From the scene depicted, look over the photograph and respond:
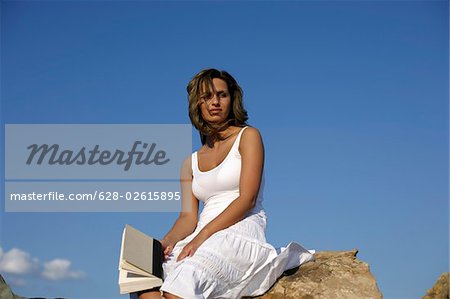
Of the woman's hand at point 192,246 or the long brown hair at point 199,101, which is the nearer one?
the woman's hand at point 192,246

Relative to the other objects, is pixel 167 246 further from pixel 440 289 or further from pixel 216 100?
pixel 440 289

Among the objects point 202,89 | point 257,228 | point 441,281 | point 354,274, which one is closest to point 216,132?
point 202,89

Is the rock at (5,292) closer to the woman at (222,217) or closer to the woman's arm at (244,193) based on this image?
the woman at (222,217)

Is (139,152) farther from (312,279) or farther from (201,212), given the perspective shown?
(312,279)

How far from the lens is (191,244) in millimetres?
4773

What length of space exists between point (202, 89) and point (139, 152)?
3.26 meters

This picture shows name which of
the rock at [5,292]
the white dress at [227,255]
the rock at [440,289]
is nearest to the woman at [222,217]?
the white dress at [227,255]

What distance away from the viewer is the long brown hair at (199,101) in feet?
17.6

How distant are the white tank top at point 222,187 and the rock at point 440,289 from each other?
43.1 ft

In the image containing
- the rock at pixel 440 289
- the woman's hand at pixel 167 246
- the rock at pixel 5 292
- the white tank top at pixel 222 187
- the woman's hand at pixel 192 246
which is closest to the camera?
the woman's hand at pixel 192 246

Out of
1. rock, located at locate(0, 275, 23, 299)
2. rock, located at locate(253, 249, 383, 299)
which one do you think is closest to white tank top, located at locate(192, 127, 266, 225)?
rock, located at locate(253, 249, 383, 299)

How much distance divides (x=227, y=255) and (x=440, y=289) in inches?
554

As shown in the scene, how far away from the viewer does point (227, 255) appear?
4.65 meters

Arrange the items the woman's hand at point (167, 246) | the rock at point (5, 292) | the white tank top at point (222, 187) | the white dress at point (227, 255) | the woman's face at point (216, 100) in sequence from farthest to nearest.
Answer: the rock at point (5, 292) < the woman's face at point (216, 100) < the white tank top at point (222, 187) < the woman's hand at point (167, 246) < the white dress at point (227, 255)
